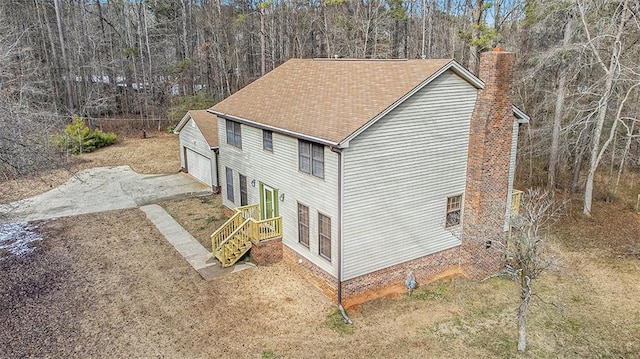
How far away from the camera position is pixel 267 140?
13.9 meters

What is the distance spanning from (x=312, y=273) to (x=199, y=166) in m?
12.6

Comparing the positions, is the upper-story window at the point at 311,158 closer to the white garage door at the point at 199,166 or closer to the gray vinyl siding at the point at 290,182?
the gray vinyl siding at the point at 290,182

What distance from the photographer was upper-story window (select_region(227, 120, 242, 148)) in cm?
1587

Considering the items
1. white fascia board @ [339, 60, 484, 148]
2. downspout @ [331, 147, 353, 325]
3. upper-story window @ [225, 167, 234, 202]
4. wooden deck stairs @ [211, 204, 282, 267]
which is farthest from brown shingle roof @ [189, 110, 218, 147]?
white fascia board @ [339, 60, 484, 148]

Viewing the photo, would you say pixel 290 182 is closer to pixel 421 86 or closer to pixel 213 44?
pixel 421 86

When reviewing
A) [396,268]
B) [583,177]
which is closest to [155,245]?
[396,268]

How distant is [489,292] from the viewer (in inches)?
490

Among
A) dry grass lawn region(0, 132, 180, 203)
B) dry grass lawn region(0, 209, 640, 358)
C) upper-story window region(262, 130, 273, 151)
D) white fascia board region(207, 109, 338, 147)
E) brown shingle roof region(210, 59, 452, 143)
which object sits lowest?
dry grass lawn region(0, 209, 640, 358)

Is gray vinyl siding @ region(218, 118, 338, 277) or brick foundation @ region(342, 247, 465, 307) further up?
gray vinyl siding @ region(218, 118, 338, 277)

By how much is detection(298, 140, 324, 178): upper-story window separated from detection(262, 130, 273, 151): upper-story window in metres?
1.79

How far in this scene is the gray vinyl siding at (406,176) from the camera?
10891 millimetres

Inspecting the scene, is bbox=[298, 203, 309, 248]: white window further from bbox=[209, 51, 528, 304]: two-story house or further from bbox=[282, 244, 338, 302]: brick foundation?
bbox=[282, 244, 338, 302]: brick foundation

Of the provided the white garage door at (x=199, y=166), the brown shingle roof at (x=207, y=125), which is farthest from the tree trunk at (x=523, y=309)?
the white garage door at (x=199, y=166)

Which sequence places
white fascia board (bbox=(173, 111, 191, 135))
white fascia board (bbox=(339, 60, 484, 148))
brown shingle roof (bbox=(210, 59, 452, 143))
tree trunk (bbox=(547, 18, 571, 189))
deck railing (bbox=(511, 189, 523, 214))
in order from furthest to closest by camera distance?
white fascia board (bbox=(173, 111, 191, 135))
tree trunk (bbox=(547, 18, 571, 189))
deck railing (bbox=(511, 189, 523, 214))
brown shingle roof (bbox=(210, 59, 452, 143))
white fascia board (bbox=(339, 60, 484, 148))
